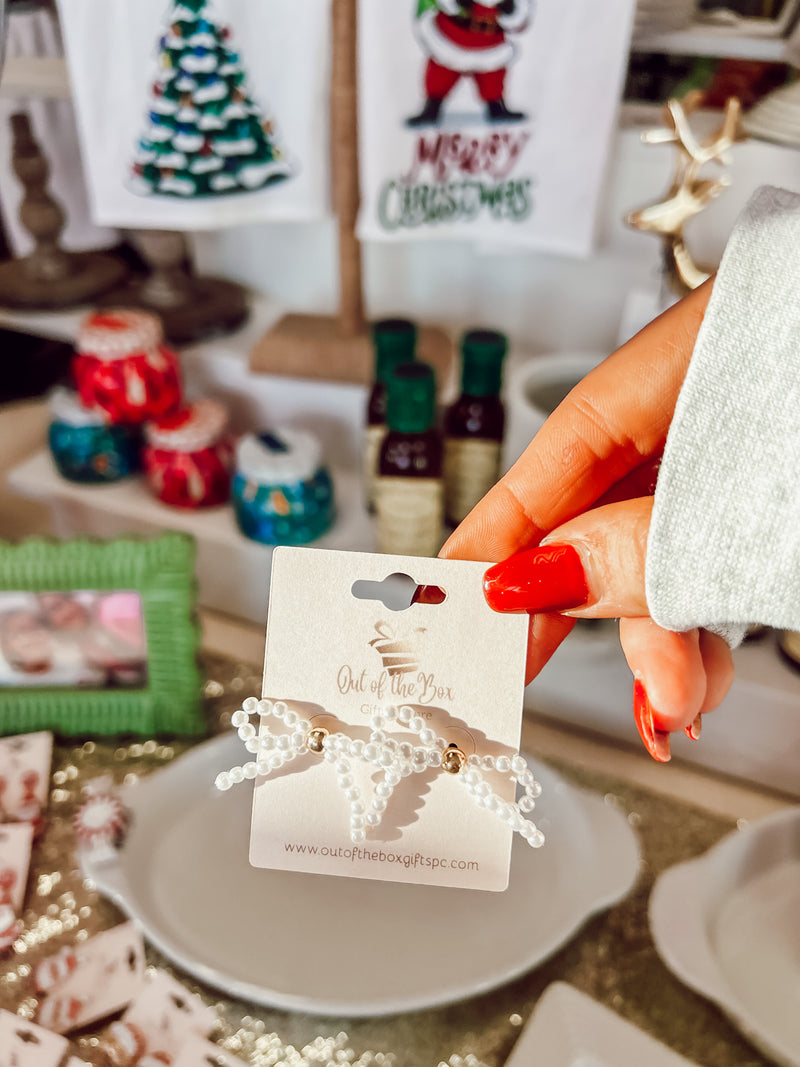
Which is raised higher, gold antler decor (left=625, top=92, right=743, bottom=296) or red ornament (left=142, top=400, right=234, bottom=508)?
gold antler decor (left=625, top=92, right=743, bottom=296)

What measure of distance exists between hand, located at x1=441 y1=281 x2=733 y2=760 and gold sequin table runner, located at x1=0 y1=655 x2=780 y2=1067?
0.26 metres

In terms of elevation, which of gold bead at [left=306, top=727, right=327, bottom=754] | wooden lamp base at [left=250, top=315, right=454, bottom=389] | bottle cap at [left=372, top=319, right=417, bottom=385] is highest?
gold bead at [left=306, top=727, right=327, bottom=754]

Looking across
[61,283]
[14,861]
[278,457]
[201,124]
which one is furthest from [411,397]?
[61,283]

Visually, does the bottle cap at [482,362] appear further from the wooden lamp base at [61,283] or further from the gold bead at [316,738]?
the wooden lamp base at [61,283]

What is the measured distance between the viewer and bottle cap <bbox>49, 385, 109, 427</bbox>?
74cm

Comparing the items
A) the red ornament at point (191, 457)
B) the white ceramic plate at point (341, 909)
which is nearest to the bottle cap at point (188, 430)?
the red ornament at point (191, 457)

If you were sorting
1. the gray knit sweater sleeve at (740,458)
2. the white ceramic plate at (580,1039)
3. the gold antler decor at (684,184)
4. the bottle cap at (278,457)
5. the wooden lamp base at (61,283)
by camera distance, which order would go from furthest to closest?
1. the wooden lamp base at (61,283)
2. the bottle cap at (278,457)
3. the gold antler decor at (684,184)
4. the white ceramic plate at (580,1039)
5. the gray knit sweater sleeve at (740,458)

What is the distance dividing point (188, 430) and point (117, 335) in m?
0.11

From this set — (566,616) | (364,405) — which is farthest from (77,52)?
(566,616)

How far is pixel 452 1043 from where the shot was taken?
0.43 meters

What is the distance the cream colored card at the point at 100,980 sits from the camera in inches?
17.6

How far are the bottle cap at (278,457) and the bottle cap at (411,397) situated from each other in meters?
0.13

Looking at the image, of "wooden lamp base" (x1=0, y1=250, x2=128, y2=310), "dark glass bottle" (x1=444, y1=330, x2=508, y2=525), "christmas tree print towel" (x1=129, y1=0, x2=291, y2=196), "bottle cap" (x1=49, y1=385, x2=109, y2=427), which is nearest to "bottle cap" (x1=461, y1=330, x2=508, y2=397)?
"dark glass bottle" (x1=444, y1=330, x2=508, y2=525)

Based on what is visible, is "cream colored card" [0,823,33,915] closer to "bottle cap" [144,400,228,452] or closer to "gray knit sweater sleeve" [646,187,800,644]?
"bottle cap" [144,400,228,452]
